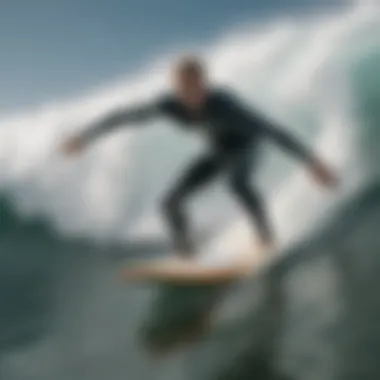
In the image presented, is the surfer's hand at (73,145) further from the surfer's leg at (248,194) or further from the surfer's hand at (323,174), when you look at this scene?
the surfer's hand at (323,174)

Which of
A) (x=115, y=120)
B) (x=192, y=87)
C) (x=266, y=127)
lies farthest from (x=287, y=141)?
(x=115, y=120)

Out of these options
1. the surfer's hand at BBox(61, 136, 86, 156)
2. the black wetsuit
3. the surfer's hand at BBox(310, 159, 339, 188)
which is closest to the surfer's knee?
the black wetsuit

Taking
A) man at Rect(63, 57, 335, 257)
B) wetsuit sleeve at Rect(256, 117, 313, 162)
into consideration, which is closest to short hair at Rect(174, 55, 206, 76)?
man at Rect(63, 57, 335, 257)

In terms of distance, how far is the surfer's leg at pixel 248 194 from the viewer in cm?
151

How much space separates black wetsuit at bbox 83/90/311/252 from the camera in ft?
4.97

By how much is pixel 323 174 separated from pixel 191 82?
259mm

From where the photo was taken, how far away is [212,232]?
59.3 inches

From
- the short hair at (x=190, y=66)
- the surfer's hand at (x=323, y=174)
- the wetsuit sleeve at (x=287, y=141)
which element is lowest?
the surfer's hand at (x=323, y=174)

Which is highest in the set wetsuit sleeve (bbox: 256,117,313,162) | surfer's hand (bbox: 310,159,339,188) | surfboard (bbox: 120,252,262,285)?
wetsuit sleeve (bbox: 256,117,313,162)

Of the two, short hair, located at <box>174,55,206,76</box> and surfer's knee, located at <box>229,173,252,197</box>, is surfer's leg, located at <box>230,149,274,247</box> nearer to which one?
surfer's knee, located at <box>229,173,252,197</box>

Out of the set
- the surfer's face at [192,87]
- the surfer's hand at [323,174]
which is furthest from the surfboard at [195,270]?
the surfer's face at [192,87]

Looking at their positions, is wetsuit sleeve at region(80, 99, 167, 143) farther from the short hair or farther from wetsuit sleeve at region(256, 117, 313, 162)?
wetsuit sleeve at region(256, 117, 313, 162)

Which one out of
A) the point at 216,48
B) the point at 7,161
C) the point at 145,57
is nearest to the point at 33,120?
the point at 7,161

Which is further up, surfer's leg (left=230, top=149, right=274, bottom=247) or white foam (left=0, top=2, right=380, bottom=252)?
white foam (left=0, top=2, right=380, bottom=252)
